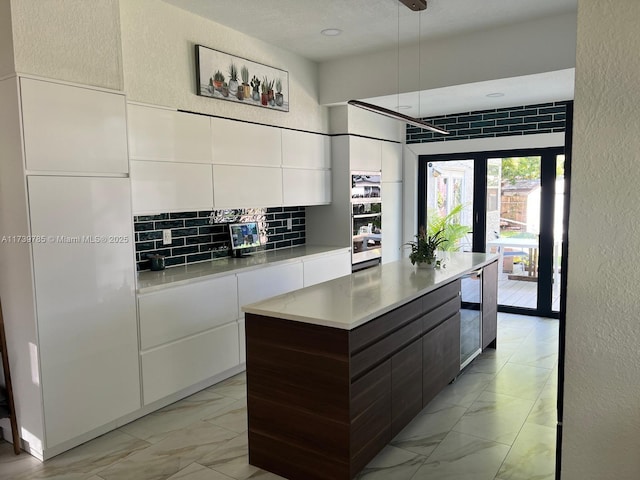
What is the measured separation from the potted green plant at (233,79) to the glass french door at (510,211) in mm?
3084

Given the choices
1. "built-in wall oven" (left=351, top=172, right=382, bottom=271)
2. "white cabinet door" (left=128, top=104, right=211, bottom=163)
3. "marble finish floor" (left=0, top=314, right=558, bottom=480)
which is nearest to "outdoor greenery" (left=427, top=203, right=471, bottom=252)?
"built-in wall oven" (left=351, top=172, right=382, bottom=271)

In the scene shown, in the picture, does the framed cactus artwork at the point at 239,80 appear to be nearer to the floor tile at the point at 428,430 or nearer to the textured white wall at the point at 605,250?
Answer: the floor tile at the point at 428,430

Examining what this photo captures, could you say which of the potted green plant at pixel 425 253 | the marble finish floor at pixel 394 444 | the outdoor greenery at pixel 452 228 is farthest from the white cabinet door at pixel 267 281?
the outdoor greenery at pixel 452 228

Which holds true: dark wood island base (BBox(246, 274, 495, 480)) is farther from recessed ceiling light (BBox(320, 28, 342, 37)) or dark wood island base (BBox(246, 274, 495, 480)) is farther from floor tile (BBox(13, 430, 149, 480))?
recessed ceiling light (BBox(320, 28, 342, 37))

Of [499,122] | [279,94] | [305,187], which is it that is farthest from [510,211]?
[279,94]

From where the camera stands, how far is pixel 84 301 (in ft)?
9.52

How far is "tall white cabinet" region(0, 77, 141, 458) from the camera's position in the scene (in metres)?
2.66

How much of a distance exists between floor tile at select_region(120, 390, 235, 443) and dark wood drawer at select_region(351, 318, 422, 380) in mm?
1461

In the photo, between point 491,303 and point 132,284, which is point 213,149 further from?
point 491,303

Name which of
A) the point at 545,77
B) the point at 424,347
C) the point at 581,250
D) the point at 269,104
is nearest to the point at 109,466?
the point at 424,347

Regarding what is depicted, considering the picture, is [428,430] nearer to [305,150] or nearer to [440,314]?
[440,314]

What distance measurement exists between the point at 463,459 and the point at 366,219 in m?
3.28

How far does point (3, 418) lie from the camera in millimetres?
2941

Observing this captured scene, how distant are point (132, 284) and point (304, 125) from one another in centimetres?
263
